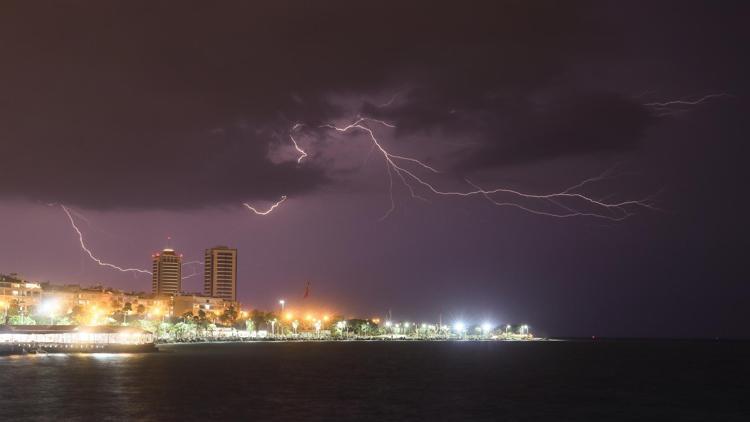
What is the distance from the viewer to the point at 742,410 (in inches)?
2530

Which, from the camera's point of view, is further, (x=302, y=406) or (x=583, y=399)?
(x=583, y=399)

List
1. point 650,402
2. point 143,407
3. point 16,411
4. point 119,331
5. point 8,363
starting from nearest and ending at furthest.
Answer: point 16,411
point 143,407
point 650,402
point 8,363
point 119,331

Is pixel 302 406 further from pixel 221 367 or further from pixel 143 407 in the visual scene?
pixel 221 367

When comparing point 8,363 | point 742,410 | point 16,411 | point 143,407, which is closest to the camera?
point 16,411

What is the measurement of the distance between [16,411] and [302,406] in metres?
19.6

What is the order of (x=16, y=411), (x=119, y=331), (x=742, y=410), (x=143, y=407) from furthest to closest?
(x=119, y=331) < (x=742, y=410) < (x=143, y=407) < (x=16, y=411)

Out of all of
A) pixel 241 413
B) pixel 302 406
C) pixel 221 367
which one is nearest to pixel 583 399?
pixel 302 406

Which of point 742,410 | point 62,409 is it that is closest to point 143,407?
point 62,409

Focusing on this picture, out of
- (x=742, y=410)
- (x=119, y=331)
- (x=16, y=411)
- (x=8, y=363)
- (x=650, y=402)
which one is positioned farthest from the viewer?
(x=119, y=331)

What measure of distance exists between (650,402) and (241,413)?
3498cm

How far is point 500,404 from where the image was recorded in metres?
65.2

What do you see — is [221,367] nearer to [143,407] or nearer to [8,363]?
[8,363]

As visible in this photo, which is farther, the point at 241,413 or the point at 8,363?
the point at 8,363

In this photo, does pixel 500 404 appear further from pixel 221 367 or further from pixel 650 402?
pixel 221 367
